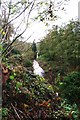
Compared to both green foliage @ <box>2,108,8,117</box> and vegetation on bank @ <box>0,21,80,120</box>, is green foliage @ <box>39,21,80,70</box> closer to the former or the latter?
vegetation on bank @ <box>0,21,80,120</box>

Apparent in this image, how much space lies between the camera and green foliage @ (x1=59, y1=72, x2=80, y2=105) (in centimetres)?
882

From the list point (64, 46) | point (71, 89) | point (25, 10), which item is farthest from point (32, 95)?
point (64, 46)

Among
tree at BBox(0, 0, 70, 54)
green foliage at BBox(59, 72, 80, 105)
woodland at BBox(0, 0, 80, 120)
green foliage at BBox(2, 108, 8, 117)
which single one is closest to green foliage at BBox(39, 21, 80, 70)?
green foliage at BBox(59, 72, 80, 105)

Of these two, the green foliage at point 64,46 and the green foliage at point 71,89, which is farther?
the green foliage at point 64,46

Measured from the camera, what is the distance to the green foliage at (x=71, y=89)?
28.9ft

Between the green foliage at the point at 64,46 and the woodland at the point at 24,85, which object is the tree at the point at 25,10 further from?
the green foliage at the point at 64,46

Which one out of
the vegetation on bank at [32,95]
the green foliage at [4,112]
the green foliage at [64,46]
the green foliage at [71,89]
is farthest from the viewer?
the green foliage at [64,46]

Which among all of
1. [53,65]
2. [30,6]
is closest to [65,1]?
[30,6]

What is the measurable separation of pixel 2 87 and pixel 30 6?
192cm

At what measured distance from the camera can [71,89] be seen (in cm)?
891

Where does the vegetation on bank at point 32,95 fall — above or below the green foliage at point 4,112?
above

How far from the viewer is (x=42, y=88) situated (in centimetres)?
602

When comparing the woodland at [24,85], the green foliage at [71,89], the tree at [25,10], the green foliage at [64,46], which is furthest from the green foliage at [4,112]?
the green foliage at [64,46]

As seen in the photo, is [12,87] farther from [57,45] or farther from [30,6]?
[57,45]
